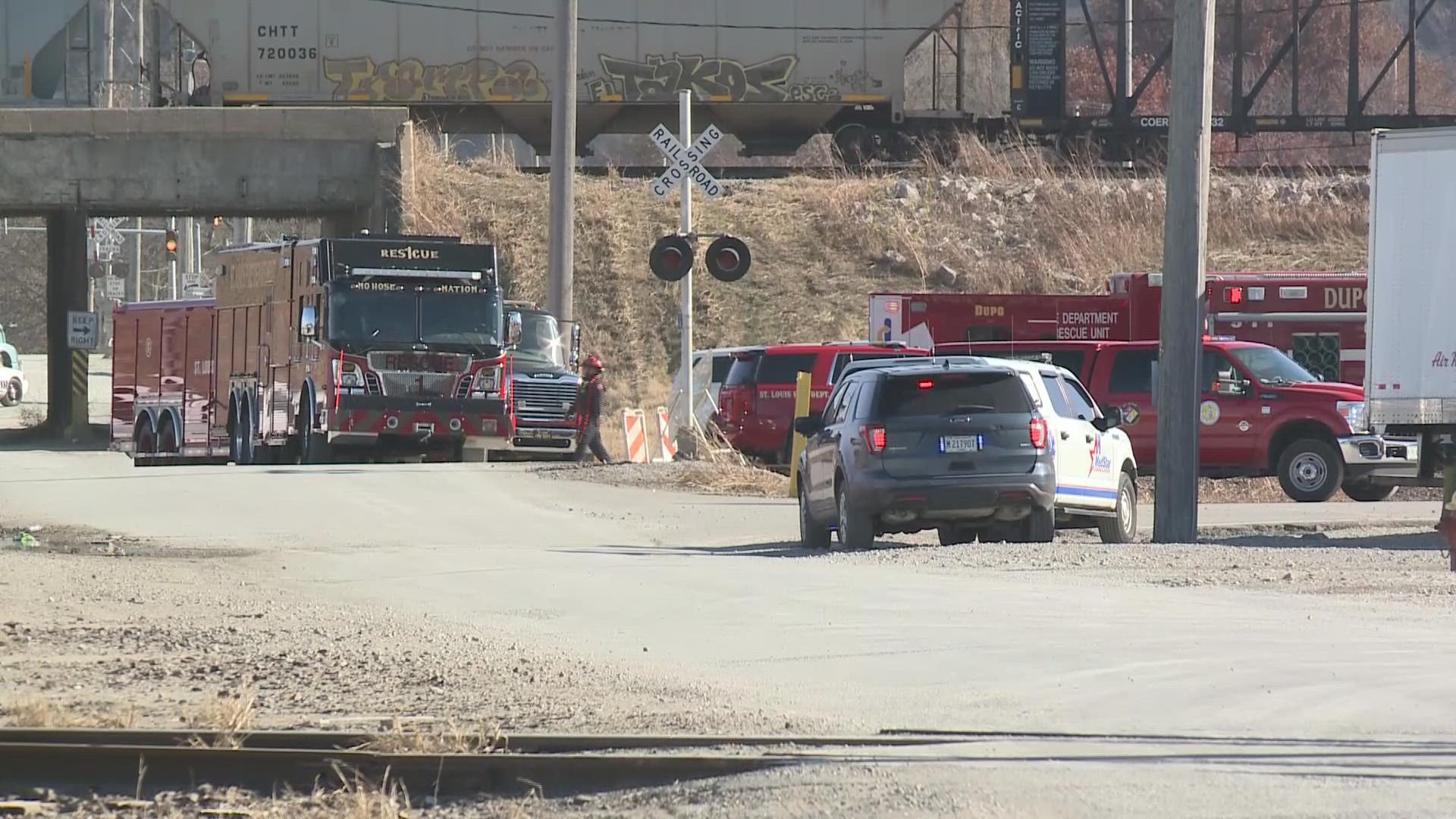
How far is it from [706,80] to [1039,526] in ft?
93.9

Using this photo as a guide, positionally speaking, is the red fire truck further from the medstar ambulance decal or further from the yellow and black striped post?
the yellow and black striped post

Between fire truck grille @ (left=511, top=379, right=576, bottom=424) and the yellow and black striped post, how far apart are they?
559 inches

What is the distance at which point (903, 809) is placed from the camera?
22.1ft

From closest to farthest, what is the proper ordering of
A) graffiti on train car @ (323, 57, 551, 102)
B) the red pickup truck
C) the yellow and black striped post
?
the red pickup truck < the yellow and black striped post < graffiti on train car @ (323, 57, 551, 102)

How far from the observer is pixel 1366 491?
26312mm

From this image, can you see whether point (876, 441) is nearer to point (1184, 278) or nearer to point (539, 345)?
point (1184, 278)

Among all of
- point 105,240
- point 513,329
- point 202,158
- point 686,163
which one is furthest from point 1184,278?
point 105,240

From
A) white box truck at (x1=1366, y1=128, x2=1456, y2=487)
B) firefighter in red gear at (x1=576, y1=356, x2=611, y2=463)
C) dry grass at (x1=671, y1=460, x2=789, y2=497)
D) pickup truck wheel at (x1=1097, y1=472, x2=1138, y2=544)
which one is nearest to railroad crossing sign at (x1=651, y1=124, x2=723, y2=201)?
firefighter in red gear at (x1=576, y1=356, x2=611, y2=463)

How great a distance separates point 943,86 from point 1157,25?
3740cm

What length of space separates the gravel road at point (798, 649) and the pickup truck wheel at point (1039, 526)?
492mm

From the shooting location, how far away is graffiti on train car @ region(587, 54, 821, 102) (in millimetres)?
44188

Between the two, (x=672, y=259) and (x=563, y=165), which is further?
(x=563, y=165)

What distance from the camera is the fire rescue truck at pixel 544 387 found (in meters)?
31.8

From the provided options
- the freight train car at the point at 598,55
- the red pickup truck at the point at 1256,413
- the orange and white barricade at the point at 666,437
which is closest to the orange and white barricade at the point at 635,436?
the orange and white barricade at the point at 666,437
